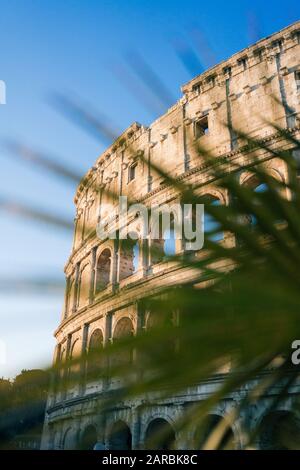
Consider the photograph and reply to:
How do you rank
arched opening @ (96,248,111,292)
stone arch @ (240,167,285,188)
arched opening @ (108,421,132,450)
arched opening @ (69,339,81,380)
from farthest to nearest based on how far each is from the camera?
1. arched opening @ (96,248,111,292)
2. arched opening @ (108,421,132,450)
3. stone arch @ (240,167,285,188)
4. arched opening @ (69,339,81,380)

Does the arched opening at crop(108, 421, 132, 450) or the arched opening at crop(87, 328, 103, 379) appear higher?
the arched opening at crop(87, 328, 103, 379)

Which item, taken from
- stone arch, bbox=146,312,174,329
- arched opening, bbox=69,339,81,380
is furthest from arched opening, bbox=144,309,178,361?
arched opening, bbox=69,339,81,380

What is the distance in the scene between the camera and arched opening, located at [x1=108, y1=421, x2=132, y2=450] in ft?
45.8

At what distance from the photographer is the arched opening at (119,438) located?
13.9 m

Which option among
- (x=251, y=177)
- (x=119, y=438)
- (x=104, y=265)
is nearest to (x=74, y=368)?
(x=251, y=177)

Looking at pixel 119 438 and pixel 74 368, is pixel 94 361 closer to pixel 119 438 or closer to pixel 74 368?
pixel 74 368

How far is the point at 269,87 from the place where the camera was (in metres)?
13.7

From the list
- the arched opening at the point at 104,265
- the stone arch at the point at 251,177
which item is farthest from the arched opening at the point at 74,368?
the arched opening at the point at 104,265

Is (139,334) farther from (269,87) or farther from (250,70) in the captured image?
(250,70)

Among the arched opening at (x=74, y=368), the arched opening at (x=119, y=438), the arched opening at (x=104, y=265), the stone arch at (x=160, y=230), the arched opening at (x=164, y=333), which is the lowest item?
the arched opening at (x=119, y=438)

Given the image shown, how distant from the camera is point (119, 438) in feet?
47.9

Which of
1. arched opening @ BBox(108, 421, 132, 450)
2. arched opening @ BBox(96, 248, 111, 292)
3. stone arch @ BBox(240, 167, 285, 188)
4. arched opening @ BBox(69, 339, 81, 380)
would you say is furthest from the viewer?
arched opening @ BBox(96, 248, 111, 292)

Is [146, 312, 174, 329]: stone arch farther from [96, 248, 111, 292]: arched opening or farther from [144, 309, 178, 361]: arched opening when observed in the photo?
[96, 248, 111, 292]: arched opening

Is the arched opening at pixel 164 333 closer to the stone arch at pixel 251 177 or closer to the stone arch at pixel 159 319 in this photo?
the stone arch at pixel 159 319
